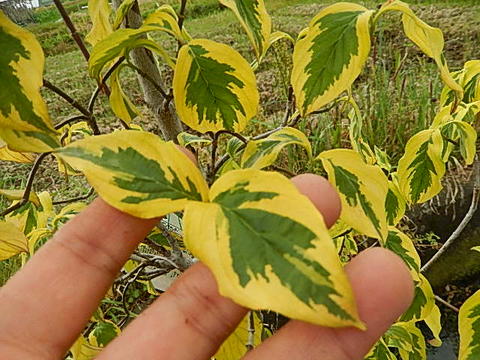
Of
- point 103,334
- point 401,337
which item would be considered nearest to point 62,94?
point 103,334

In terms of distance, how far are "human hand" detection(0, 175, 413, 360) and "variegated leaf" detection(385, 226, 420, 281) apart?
0.36 m

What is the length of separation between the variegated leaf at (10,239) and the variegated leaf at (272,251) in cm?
33

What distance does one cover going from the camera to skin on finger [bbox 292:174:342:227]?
54 centimetres

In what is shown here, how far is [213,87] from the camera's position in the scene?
63 cm

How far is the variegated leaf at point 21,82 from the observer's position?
455 mm

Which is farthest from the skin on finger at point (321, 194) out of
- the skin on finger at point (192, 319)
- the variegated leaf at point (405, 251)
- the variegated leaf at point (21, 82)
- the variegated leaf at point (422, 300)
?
the variegated leaf at point (422, 300)

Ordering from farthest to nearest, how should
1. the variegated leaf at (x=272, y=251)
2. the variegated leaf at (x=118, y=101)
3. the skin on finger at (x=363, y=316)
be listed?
the variegated leaf at (x=118, y=101) < the skin on finger at (x=363, y=316) < the variegated leaf at (x=272, y=251)

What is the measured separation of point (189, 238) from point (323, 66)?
272 millimetres

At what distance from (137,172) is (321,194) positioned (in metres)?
0.18

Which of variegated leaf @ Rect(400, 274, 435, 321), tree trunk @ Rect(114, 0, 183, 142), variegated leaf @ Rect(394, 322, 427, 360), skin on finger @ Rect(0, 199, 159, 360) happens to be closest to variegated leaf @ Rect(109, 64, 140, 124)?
tree trunk @ Rect(114, 0, 183, 142)

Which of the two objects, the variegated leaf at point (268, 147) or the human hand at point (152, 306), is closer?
the human hand at point (152, 306)

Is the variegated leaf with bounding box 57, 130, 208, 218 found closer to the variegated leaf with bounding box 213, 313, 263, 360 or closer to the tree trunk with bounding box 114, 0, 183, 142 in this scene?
the tree trunk with bounding box 114, 0, 183, 142

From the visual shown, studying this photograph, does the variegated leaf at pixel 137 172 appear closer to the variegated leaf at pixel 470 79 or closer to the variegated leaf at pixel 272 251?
the variegated leaf at pixel 272 251

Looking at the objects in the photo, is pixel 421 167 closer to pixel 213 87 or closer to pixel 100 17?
pixel 213 87
